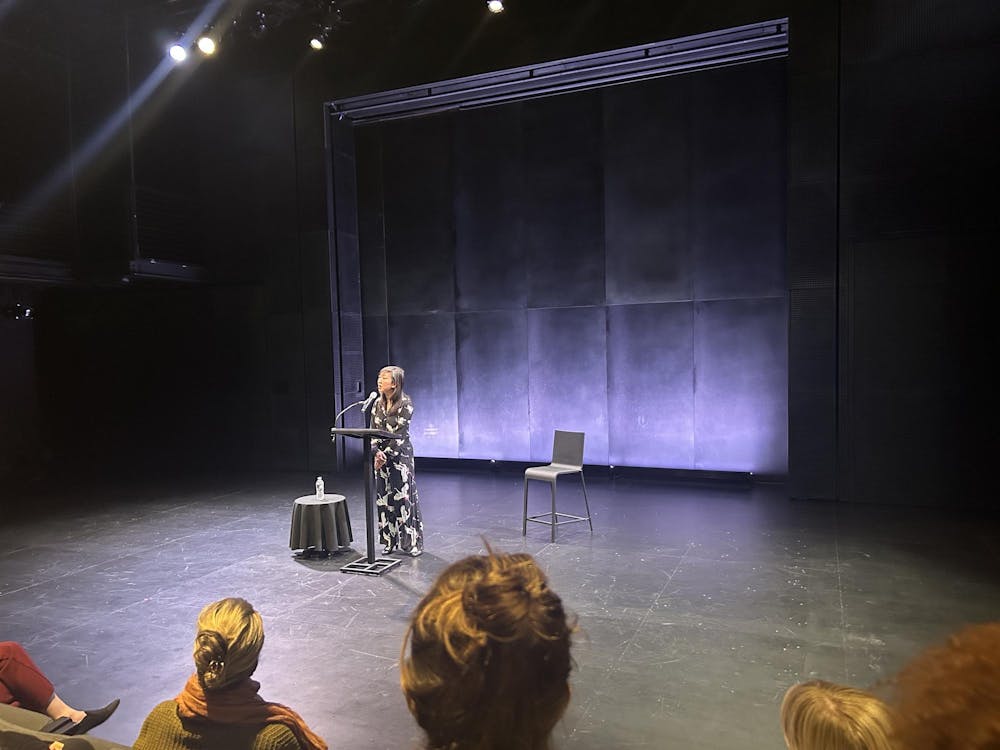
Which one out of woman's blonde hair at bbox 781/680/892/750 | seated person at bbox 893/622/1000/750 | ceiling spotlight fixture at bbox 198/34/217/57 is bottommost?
woman's blonde hair at bbox 781/680/892/750

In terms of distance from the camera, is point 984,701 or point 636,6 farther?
point 636,6

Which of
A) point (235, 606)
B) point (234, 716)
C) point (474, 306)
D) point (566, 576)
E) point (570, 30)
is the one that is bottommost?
point (566, 576)

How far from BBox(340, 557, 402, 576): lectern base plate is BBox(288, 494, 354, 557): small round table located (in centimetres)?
26

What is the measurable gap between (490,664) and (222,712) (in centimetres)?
109

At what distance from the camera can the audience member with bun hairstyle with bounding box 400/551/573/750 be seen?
785mm

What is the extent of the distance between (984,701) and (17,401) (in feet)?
39.8

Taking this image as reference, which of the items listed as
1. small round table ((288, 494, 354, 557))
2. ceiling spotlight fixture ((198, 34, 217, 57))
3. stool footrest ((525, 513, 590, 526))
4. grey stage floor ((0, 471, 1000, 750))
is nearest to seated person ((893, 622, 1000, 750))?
grey stage floor ((0, 471, 1000, 750))

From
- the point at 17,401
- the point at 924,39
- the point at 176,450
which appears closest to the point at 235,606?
the point at 924,39

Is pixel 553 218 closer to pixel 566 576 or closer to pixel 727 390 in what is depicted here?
pixel 727 390

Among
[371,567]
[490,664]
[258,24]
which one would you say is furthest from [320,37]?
[490,664]

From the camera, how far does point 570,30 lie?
741 centimetres

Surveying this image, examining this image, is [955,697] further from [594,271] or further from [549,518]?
[594,271]

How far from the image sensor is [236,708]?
158 centimetres

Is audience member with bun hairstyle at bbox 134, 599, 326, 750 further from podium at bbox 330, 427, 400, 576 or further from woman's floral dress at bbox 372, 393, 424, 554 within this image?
woman's floral dress at bbox 372, 393, 424, 554
